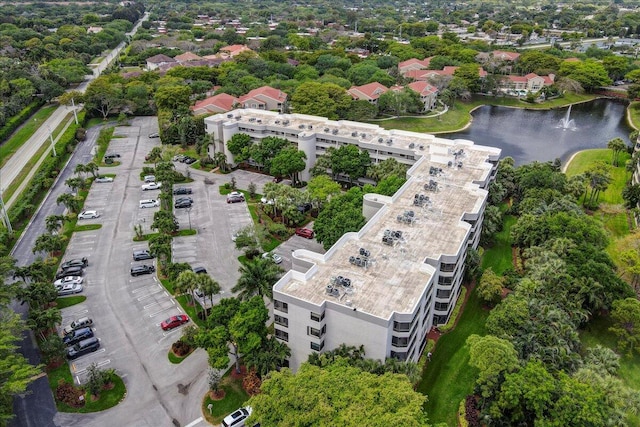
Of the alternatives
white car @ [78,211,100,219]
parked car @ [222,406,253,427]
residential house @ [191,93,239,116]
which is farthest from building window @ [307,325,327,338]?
residential house @ [191,93,239,116]

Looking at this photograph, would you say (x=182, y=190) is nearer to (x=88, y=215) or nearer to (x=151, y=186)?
(x=151, y=186)

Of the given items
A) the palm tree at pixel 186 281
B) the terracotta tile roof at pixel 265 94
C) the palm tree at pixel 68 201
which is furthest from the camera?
the terracotta tile roof at pixel 265 94

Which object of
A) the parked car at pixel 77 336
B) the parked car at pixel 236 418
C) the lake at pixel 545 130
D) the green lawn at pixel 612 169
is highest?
the parked car at pixel 236 418

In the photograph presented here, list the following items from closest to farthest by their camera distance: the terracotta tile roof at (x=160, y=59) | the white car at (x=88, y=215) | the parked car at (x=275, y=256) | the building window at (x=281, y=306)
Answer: the building window at (x=281, y=306), the parked car at (x=275, y=256), the white car at (x=88, y=215), the terracotta tile roof at (x=160, y=59)

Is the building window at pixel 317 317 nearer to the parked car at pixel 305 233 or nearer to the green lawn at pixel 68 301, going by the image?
the parked car at pixel 305 233

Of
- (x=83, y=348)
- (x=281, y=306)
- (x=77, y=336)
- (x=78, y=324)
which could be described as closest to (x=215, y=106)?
(x=78, y=324)

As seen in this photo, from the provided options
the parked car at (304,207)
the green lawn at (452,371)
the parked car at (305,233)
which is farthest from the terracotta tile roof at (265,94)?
the green lawn at (452,371)
